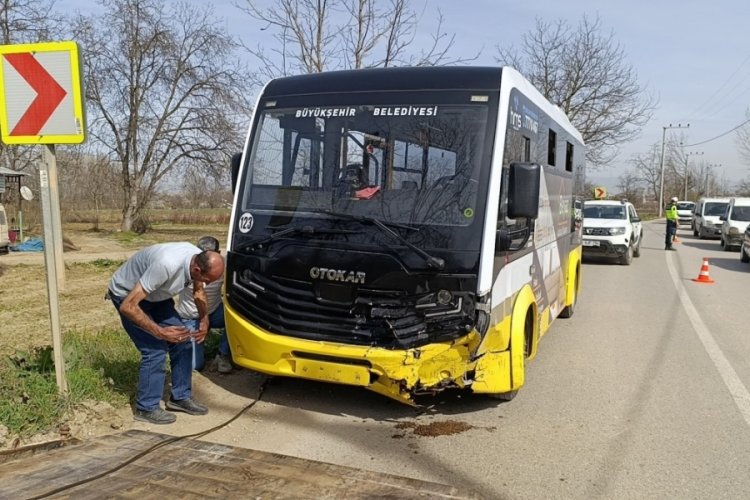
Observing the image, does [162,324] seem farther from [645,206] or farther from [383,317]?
[645,206]

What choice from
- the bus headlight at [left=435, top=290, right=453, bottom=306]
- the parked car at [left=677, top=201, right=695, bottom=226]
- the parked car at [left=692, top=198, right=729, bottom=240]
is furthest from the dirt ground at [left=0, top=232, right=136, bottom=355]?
the parked car at [left=677, top=201, right=695, bottom=226]

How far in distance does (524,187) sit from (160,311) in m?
2.99

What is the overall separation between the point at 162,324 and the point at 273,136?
1.86 metres

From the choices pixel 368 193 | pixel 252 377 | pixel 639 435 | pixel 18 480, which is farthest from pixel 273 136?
pixel 639 435

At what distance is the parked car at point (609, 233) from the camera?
16.9m

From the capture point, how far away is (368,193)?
16.1 ft

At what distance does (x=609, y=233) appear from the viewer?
667 inches

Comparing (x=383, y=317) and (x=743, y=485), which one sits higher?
(x=383, y=317)

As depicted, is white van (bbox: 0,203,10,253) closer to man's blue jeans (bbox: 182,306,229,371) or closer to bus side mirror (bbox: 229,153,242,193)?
man's blue jeans (bbox: 182,306,229,371)

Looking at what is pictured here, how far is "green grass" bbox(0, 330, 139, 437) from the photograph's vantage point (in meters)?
4.41

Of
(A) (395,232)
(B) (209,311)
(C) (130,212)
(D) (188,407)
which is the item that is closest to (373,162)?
(A) (395,232)

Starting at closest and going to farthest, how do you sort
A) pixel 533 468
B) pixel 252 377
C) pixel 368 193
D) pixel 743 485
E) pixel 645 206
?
pixel 743 485 → pixel 533 468 → pixel 368 193 → pixel 252 377 → pixel 645 206

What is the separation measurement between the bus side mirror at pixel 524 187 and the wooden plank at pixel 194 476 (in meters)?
2.16

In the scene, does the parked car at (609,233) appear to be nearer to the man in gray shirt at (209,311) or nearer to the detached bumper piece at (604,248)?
the detached bumper piece at (604,248)
